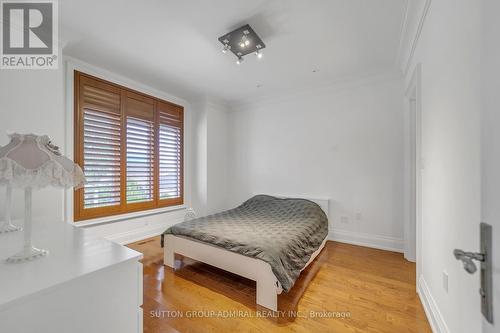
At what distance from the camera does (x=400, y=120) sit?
9.44 feet

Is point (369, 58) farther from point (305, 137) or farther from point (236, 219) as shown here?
point (236, 219)

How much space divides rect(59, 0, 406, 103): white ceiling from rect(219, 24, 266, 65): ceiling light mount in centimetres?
6

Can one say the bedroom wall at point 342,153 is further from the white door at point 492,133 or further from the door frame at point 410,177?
the white door at point 492,133

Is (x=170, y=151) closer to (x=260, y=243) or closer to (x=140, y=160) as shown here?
(x=140, y=160)

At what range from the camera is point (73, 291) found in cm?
79

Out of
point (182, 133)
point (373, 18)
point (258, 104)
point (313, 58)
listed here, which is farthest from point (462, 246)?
point (182, 133)

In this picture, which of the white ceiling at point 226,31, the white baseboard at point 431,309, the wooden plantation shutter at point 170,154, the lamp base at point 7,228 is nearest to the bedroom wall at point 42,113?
the lamp base at point 7,228

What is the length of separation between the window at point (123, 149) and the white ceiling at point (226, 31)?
1.43 ft

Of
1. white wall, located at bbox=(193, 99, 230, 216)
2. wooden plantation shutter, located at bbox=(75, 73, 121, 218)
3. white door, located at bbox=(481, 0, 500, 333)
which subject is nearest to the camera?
white door, located at bbox=(481, 0, 500, 333)

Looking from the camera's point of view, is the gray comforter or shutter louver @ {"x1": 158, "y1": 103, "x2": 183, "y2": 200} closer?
the gray comforter

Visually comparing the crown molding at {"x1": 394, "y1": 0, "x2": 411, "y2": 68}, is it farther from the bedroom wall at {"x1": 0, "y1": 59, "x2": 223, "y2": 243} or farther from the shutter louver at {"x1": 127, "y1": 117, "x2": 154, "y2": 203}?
the shutter louver at {"x1": 127, "y1": 117, "x2": 154, "y2": 203}

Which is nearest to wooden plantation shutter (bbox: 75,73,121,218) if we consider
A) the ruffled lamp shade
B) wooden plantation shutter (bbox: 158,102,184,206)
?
wooden plantation shutter (bbox: 158,102,184,206)

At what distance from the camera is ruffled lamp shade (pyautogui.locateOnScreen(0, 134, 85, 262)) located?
871 millimetres

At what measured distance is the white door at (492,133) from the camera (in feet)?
1.76
